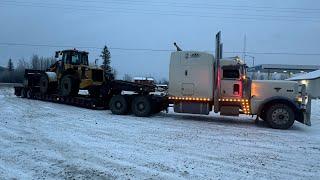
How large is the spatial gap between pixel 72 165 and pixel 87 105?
1486 centimetres

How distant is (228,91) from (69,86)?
10.4m

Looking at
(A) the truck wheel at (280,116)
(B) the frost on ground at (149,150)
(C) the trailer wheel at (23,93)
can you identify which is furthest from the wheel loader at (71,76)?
(A) the truck wheel at (280,116)

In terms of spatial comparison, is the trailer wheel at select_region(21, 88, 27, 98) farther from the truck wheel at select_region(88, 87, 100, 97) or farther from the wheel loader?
the truck wheel at select_region(88, 87, 100, 97)

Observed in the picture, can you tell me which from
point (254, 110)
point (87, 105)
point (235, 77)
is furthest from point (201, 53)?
point (87, 105)

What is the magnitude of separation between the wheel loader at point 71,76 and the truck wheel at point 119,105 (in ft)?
11.6

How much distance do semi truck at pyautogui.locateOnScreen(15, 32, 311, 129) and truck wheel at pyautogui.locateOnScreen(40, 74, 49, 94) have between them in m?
7.36

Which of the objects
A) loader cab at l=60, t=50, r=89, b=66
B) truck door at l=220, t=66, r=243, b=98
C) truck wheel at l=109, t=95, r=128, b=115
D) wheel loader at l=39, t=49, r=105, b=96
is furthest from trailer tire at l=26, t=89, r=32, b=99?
truck door at l=220, t=66, r=243, b=98

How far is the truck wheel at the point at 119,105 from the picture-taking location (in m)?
21.0

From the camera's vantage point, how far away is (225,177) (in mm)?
8500

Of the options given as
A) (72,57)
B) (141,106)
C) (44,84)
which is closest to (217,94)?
(141,106)

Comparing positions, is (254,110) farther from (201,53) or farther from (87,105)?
(87,105)

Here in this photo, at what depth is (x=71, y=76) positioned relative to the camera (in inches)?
1006

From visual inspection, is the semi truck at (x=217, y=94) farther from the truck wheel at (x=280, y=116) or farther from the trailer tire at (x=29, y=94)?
the trailer tire at (x=29, y=94)

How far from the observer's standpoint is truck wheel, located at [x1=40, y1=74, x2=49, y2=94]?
1061 inches
